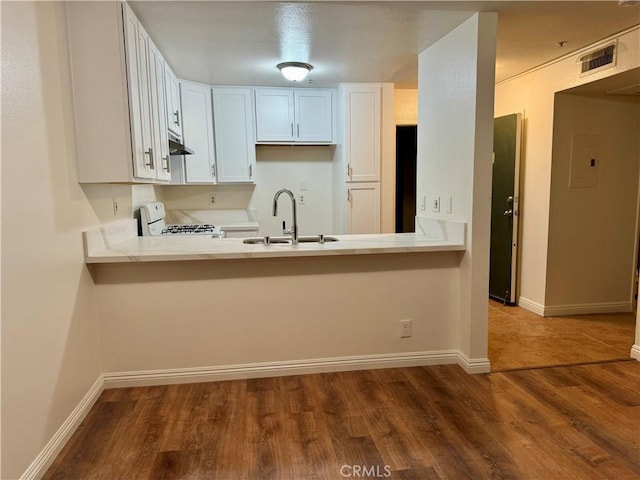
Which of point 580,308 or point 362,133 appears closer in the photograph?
point 580,308

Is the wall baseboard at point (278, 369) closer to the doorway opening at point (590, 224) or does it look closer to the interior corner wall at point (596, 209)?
the doorway opening at point (590, 224)

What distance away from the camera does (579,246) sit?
12.5ft

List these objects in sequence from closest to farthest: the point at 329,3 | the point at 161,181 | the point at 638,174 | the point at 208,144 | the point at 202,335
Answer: the point at 329,3 < the point at 202,335 < the point at 161,181 < the point at 638,174 < the point at 208,144

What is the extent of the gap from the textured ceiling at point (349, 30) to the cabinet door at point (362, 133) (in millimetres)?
510

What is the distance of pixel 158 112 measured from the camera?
2807 millimetres

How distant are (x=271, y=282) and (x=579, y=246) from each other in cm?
297

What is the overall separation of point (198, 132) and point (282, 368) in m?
2.64

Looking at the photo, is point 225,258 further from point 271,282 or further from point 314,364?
point 314,364

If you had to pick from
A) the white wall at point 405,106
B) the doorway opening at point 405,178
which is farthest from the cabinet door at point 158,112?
the doorway opening at point 405,178

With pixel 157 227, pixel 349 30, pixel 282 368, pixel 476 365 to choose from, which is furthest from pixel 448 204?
pixel 157 227

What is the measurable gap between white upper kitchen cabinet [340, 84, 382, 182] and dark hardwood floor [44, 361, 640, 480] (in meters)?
2.22

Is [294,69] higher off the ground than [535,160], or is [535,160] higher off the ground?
[294,69]

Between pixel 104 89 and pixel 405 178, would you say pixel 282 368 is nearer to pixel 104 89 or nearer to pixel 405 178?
pixel 104 89

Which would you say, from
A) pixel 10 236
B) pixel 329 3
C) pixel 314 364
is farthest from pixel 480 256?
pixel 10 236
